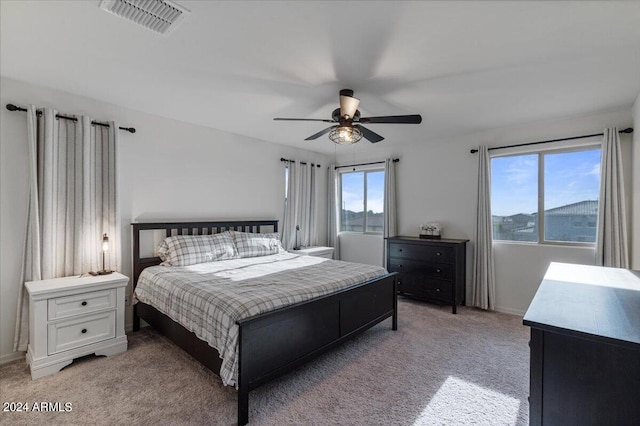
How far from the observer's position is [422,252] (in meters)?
4.32

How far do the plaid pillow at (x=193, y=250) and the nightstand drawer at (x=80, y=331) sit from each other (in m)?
0.79

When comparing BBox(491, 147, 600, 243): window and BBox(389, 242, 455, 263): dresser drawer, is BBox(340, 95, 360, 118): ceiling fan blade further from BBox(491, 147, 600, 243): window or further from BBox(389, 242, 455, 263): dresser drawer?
BBox(491, 147, 600, 243): window

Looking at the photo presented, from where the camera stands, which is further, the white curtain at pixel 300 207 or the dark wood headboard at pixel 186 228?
the white curtain at pixel 300 207

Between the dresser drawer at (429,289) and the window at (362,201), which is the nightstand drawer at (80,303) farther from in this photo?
the window at (362,201)

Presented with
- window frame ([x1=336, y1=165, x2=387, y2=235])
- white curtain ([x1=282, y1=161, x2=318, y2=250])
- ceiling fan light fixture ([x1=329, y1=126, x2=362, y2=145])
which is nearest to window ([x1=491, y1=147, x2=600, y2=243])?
window frame ([x1=336, y1=165, x2=387, y2=235])

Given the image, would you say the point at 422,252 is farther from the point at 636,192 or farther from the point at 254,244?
the point at 254,244

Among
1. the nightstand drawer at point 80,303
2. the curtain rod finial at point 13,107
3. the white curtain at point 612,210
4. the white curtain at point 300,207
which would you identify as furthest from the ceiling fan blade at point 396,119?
the curtain rod finial at point 13,107

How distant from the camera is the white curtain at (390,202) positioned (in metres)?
5.11

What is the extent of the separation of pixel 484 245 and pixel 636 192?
1.57 m

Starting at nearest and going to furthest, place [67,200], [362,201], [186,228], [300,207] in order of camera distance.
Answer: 1. [67,200]
2. [186,228]
3. [300,207]
4. [362,201]

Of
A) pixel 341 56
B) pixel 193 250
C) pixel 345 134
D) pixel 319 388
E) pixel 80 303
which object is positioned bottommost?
pixel 319 388

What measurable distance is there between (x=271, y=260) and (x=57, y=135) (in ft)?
8.40

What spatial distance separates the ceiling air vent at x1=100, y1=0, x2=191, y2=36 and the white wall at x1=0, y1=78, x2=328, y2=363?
5.99ft

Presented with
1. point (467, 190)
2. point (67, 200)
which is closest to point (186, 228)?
point (67, 200)
